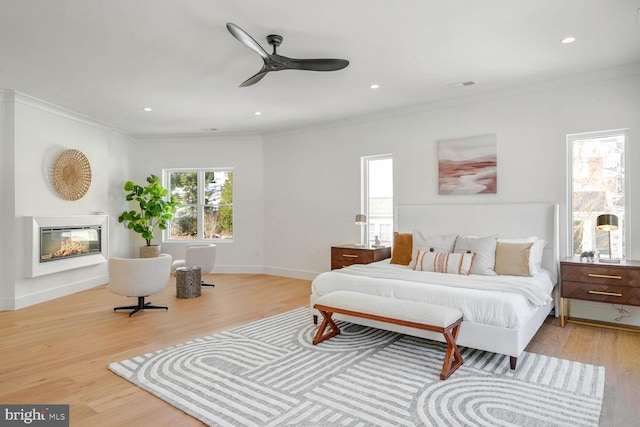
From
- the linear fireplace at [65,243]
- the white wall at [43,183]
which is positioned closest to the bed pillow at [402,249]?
the linear fireplace at [65,243]

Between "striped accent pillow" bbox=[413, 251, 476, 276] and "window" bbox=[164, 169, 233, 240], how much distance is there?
448cm

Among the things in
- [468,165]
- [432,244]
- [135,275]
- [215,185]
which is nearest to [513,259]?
[432,244]

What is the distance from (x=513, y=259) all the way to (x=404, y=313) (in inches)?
69.6

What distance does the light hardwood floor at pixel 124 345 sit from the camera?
2.44 meters

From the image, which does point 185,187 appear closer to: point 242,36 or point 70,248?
point 70,248

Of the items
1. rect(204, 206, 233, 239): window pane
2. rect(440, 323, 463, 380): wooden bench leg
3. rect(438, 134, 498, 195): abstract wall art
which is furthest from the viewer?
rect(204, 206, 233, 239): window pane

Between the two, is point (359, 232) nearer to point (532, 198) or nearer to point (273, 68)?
point (532, 198)

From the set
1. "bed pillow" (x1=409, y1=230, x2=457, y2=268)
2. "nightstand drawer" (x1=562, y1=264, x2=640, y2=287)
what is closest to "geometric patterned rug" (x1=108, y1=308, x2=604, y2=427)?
"nightstand drawer" (x1=562, y1=264, x2=640, y2=287)

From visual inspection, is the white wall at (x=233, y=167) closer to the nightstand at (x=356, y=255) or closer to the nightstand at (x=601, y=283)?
the nightstand at (x=356, y=255)

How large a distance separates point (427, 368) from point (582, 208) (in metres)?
2.95

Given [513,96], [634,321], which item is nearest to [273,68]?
[513,96]

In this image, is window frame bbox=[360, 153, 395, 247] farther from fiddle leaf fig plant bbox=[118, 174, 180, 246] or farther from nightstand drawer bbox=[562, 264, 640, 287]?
fiddle leaf fig plant bbox=[118, 174, 180, 246]

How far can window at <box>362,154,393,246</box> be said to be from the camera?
6.03m

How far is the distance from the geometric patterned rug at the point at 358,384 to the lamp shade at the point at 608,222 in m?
1.61
